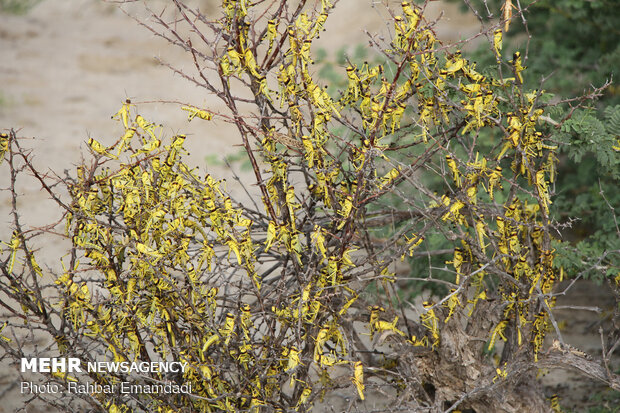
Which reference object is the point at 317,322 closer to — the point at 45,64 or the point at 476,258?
the point at 476,258

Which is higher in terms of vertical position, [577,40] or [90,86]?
[90,86]

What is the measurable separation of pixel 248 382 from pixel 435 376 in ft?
2.63

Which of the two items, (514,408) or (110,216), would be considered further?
(514,408)

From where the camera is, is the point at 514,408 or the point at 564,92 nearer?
the point at 514,408

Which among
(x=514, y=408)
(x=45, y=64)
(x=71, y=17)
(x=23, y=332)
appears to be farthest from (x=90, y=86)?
(x=514, y=408)

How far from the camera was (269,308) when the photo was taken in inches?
113

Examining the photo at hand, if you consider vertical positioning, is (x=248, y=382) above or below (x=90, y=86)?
below

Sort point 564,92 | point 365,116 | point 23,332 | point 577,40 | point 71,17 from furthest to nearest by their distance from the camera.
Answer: point 71,17 < point 577,40 < point 564,92 < point 23,332 < point 365,116

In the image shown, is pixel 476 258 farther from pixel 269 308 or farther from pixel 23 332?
pixel 23 332

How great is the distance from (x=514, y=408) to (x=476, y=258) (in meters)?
0.64

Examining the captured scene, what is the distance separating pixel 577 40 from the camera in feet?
17.2

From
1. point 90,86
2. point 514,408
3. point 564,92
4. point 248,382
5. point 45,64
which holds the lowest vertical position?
point 514,408

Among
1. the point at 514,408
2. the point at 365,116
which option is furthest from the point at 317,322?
the point at 514,408

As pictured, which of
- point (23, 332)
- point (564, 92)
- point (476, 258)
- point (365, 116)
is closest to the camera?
point (365, 116)
